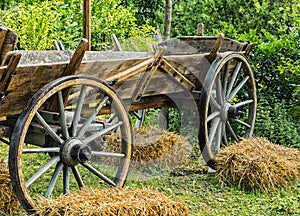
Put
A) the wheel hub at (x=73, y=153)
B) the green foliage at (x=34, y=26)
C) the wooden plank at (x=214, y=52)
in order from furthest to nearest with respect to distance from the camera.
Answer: the green foliage at (x=34, y=26)
the wooden plank at (x=214, y=52)
the wheel hub at (x=73, y=153)

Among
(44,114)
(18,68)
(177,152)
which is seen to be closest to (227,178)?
(177,152)

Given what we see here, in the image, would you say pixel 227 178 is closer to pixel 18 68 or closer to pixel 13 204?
pixel 13 204

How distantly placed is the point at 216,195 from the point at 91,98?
144 cm

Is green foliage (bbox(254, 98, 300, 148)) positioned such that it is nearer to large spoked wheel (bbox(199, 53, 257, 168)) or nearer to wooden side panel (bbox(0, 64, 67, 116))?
large spoked wheel (bbox(199, 53, 257, 168))

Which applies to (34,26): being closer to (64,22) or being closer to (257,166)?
(64,22)

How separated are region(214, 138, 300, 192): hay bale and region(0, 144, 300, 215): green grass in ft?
0.24

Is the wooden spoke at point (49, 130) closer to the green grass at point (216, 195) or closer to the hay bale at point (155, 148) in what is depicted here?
the green grass at point (216, 195)

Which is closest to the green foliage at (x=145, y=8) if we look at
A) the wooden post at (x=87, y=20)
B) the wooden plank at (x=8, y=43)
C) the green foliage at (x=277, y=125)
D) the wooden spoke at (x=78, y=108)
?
the wooden post at (x=87, y=20)

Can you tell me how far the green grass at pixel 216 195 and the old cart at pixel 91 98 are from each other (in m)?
0.28

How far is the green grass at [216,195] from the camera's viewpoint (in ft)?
14.6

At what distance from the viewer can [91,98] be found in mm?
4184

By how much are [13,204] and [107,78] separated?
117 centimetres

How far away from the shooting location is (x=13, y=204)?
4.18 m

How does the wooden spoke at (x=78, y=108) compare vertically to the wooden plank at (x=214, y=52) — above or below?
below
